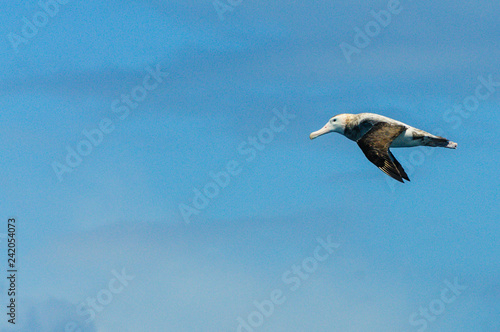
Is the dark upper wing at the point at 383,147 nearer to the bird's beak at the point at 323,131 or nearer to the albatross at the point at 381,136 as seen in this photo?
the albatross at the point at 381,136

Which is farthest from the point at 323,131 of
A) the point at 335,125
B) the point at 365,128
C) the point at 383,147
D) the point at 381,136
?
the point at 383,147

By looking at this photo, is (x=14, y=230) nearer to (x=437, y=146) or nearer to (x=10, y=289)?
(x=10, y=289)

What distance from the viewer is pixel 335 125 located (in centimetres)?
6862

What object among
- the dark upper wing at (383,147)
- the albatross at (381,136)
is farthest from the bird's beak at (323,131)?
the dark upper wing at (383,147)

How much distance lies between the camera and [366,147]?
6500cm

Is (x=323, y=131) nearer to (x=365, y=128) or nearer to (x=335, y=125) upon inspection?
(x=335, y=125)

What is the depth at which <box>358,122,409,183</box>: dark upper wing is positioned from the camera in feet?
209

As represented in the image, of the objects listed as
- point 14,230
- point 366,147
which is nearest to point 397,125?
point 366,147

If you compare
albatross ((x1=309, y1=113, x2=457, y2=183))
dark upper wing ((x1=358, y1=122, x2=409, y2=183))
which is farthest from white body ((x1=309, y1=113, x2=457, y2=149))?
dark upper wing ((x1=358, y1=122, x2=409, y2=183))

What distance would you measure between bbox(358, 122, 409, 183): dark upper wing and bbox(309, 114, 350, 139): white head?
2474 millimetres

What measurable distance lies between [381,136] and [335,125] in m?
4.14

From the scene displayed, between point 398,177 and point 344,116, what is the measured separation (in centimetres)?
739

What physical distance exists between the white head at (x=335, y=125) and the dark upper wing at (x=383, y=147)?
8.12 feet

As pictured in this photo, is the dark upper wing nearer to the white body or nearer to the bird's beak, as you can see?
the white body
